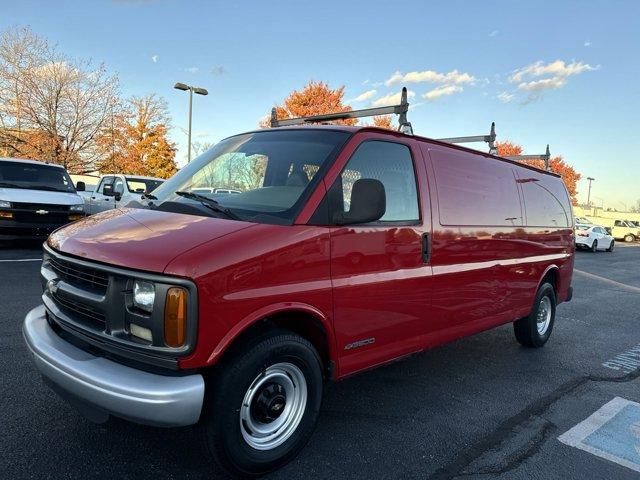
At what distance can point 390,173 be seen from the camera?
3590 mm

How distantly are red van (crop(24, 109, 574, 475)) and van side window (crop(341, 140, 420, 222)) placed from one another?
0.6 inches

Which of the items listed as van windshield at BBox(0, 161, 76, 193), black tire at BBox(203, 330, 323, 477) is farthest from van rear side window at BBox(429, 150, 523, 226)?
van windshield at BBox(0, 161, 76, 193)

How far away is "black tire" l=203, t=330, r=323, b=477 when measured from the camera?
8.28 ft

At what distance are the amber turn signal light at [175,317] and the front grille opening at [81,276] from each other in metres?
0.44

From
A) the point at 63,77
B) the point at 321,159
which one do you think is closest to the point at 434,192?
the point at 321,159

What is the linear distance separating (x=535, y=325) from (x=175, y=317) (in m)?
4.78

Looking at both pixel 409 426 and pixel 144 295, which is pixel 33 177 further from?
pixel 409 426

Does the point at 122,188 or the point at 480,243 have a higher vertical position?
A: the point at 122,188

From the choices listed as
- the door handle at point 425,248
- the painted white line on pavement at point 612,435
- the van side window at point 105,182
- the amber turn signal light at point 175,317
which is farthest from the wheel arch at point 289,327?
the van side window at point 105,182

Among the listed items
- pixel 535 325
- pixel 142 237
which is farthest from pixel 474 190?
pixel 142 237

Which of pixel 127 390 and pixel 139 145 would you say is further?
pixel 139 145

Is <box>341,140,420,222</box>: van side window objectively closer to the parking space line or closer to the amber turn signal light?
the amber turn signal light

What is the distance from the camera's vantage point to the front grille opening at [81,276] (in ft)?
8.51

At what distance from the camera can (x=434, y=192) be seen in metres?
3.89
